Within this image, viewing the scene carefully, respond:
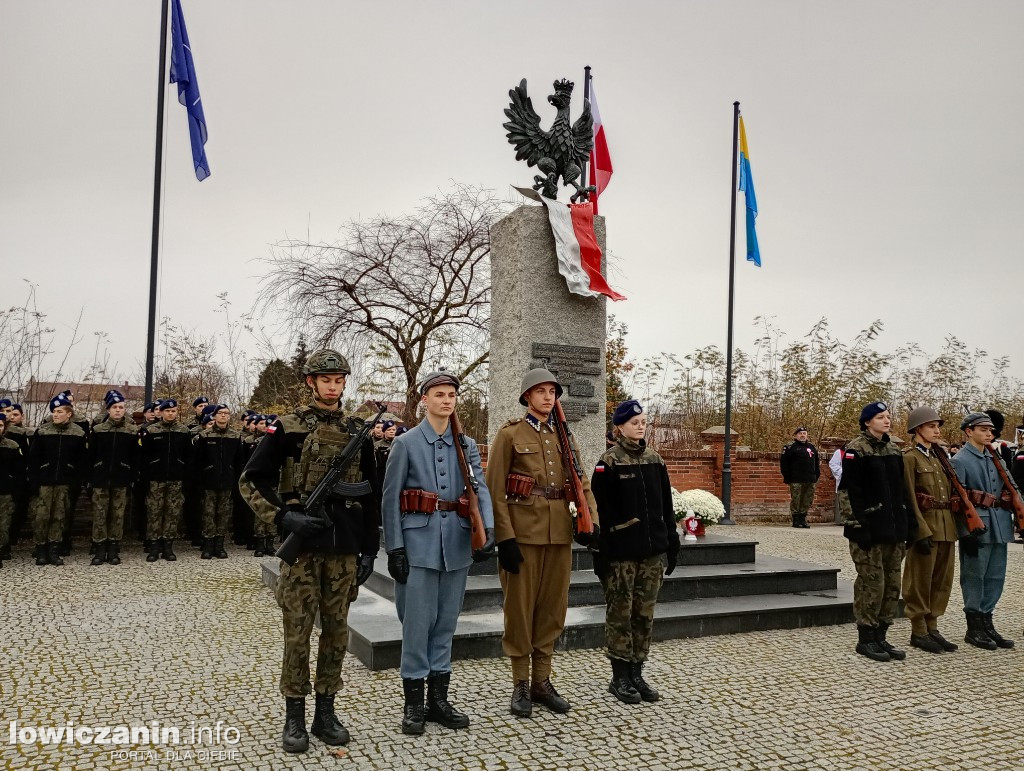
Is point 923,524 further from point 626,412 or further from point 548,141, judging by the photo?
point 548,141

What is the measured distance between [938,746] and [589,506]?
2190 mm

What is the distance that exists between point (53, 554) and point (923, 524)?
29.4 feet

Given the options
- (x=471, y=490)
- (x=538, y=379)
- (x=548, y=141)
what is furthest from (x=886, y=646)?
(x=548, y=141)

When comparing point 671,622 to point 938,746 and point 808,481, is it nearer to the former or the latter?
point 938,746

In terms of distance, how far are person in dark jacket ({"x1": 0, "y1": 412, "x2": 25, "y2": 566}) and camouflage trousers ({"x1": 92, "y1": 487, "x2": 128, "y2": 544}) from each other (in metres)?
0.83

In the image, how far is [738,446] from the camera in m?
17.0

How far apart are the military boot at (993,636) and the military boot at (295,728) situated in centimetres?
544

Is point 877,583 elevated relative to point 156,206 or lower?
lower

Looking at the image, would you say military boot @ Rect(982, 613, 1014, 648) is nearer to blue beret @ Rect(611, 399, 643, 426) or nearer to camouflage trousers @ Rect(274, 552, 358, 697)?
blue beret @ Rect(611, 399, 643, 426)

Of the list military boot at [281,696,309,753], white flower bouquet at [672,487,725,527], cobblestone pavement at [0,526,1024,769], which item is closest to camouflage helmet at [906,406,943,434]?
cobblestone pavement at [0,526,1024,769]

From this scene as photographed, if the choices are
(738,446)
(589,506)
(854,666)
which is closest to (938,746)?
(854,666)

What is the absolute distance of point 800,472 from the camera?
1420 cm

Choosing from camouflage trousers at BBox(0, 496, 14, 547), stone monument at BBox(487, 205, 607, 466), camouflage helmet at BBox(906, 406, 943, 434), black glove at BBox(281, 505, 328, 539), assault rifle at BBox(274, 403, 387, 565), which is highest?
stone monument at BBox(487, 205, 607, 466)

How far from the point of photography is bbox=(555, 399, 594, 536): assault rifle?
14.3ft
